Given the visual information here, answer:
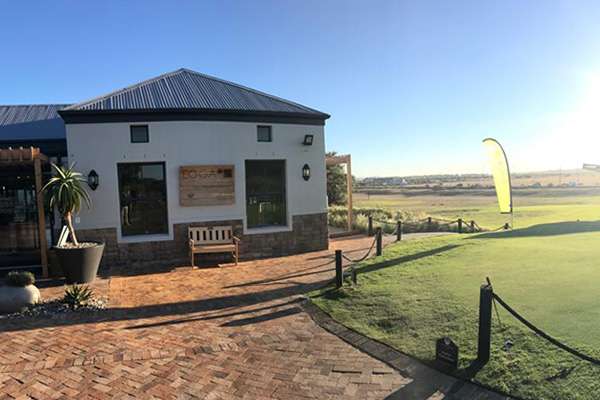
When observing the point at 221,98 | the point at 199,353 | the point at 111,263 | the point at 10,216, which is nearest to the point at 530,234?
the point at 221,98

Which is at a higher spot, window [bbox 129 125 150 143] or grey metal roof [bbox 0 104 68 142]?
grey metal roof [bbox 0 104 68 142]

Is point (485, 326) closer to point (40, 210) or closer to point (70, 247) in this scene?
point (70, 247)

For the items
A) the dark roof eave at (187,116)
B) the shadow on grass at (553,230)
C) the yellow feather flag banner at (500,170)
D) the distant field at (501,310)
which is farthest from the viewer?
the yellow feather flag banner at (500,170)

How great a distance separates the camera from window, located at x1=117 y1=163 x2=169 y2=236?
Answer: 10680 millimetres

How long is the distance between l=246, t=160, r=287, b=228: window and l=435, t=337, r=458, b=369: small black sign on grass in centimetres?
785

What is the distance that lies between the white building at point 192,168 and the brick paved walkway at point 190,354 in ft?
10.1

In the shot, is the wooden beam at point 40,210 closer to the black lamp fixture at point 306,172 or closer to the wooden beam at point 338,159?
the black lamp fixture at point 306,172

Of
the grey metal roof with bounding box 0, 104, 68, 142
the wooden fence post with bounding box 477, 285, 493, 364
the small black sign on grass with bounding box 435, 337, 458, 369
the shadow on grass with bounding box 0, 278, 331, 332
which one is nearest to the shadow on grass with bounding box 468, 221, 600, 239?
the shadow on grass with bounding box 0, 278, 331, 332

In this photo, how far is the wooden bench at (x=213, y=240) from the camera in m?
10.6

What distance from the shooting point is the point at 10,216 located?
36.9 feet

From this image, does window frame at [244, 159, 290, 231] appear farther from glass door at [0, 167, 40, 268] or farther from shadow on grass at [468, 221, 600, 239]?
glass door at [0, 167, 40, 268]

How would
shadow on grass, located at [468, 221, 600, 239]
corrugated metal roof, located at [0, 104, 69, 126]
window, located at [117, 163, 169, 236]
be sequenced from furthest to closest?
corrugated metal roof, located at [0, 104, 69, 126] → shadow on grass, located at [468, 221, 600, 239] → window, located at [117, 163, 169, 236]

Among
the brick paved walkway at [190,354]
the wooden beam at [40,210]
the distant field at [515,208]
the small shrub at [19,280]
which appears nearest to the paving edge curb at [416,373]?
the brick paved walkway at [190,354]

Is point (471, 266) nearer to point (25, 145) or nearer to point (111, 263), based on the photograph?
point (111, 263)
